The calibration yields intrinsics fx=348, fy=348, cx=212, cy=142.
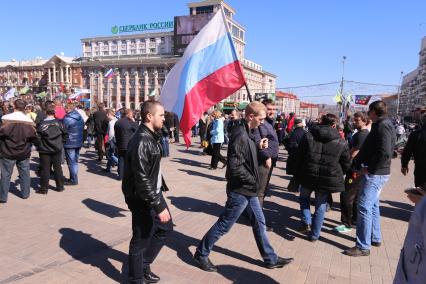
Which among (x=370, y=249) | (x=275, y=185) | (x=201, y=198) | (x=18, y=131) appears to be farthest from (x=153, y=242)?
(x=275, y=185)

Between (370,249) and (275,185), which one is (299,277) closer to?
(370,249)

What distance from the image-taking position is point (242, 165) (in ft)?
12.7

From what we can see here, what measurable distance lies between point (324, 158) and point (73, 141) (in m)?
5.87

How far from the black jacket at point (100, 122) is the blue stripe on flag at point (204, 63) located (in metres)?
6.26

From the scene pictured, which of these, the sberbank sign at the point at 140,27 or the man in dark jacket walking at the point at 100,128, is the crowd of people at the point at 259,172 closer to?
the man in dark jacket walking at the point at 100,128

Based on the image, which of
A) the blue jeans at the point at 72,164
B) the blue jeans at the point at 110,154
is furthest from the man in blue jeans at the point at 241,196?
the blue jeans at the point at 110,154

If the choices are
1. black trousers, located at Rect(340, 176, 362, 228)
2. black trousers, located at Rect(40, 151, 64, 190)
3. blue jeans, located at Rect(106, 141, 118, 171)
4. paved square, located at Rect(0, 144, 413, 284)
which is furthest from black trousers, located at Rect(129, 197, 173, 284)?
blue jeans, located at Rect(106, 141, 118, 171)

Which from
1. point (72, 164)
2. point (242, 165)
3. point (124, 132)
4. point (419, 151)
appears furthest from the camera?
point (72, 164)

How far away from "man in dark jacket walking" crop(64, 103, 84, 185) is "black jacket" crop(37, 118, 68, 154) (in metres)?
0.69

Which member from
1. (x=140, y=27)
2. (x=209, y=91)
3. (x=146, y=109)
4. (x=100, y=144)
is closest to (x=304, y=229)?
(x=209, y=91)

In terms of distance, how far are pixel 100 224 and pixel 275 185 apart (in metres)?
4.90

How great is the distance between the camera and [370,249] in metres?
4.86

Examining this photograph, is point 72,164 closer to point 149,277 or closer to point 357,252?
point 149,277

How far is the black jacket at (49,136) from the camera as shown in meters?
7.15
